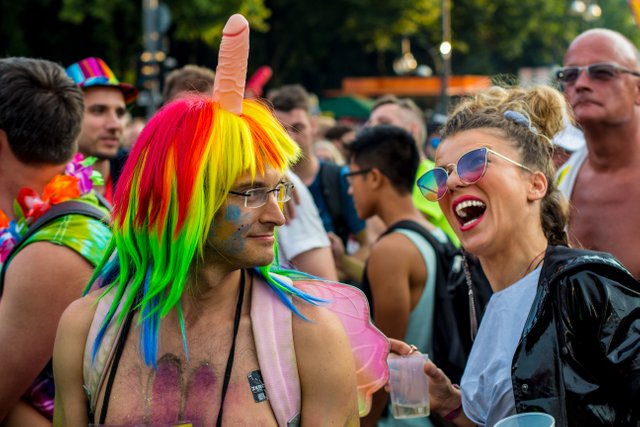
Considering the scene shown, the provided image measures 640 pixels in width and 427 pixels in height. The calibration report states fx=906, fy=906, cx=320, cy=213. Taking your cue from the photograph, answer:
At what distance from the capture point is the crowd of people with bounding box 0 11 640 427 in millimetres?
2336

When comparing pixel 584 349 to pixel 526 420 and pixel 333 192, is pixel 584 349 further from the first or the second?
pixel 333 192

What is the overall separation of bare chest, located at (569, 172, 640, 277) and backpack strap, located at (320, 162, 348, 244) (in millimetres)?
2130

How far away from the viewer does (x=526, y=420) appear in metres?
2.24

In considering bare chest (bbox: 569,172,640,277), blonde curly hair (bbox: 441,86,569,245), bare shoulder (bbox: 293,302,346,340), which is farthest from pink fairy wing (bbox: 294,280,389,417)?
bare chest (bbox: 569,172,640,277)

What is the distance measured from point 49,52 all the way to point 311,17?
487 inches

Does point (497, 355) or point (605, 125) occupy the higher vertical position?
point (605, 125)

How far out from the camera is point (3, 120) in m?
3.47

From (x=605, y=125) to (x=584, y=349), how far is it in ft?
7.19

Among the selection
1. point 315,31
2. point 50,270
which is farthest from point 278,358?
point 315,31

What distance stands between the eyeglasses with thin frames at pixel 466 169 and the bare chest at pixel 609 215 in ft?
4.25

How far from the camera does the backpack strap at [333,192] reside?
6.29 metres

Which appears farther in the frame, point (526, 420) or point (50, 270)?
→ point (50, 270)

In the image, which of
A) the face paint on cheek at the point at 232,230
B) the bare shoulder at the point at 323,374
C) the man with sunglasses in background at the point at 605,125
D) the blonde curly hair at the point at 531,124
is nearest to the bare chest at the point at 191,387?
the bare shoulder at the point at 323,374

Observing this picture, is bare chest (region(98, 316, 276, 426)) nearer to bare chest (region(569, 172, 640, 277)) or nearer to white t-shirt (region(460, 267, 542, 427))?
white t-shirt (region(460, 267, 542, 427))
